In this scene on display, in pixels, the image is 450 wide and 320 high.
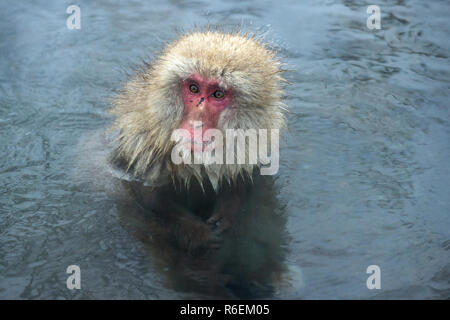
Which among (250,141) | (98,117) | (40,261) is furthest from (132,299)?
(98,117)

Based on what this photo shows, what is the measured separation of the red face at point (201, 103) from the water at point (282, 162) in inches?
37.0

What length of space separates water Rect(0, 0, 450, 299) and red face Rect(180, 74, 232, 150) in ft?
3.08

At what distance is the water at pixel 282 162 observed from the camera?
4.16 meters

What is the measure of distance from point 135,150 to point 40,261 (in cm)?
105

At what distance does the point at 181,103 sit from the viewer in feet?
13.5

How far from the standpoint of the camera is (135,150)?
454 centimetres

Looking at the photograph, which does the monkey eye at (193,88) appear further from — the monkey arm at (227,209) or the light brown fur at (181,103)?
the monkey arm at (227,209)

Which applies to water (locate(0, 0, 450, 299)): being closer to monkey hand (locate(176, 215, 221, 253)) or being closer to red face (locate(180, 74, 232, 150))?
monkey hand (locate(176, 215, 221, 253))

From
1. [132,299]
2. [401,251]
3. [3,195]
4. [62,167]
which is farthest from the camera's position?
[62,167]

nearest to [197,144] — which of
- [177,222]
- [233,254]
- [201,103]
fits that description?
[201,103]

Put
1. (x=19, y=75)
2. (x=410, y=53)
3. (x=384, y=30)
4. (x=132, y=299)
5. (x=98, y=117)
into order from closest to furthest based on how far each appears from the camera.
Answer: (x=132, y=299) < (x=98, y=117) < (x=19, y=75) < (x=410, y=53) < (x=384, y=30)

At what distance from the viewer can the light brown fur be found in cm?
400
